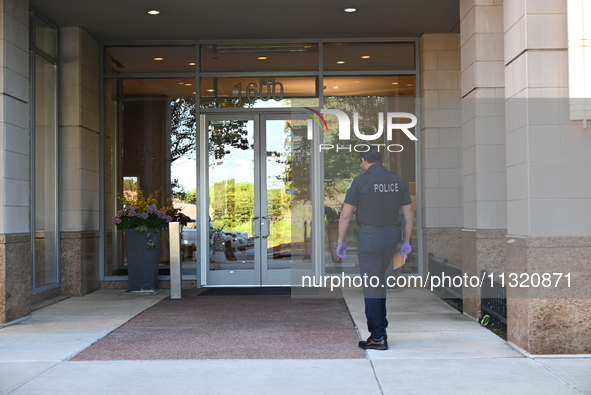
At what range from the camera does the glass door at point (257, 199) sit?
36.9ft

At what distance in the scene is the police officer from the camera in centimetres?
619

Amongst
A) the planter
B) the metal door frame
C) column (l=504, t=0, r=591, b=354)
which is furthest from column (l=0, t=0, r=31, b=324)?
column (l=504, t=0, r=591, b=354)

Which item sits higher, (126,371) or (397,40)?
(397,40)

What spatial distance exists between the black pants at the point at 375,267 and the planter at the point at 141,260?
5045mm

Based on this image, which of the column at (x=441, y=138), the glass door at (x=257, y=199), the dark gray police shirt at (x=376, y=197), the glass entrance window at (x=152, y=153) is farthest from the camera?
the glass entrance window at (x=152, y=153)

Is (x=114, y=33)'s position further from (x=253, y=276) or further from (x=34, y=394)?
(x=34, y=394)

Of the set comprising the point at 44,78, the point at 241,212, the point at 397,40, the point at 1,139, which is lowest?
the point at 241,212

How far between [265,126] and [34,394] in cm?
709

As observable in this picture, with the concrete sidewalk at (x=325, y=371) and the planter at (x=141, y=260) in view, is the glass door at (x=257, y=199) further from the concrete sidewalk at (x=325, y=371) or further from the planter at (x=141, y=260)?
the concrete sidewalk at (x=325, y=371)

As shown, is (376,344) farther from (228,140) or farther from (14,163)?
(228,140)

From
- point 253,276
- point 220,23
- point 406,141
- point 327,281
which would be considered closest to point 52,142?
point 220,23

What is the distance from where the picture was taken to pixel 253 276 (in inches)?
443

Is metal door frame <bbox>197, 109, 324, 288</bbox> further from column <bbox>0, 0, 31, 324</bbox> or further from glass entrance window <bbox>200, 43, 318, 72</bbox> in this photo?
column <bbox>0, 0, 31, 324</bbox>

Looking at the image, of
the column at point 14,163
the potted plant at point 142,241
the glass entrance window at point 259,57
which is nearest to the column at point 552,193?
the column at point 14,163
